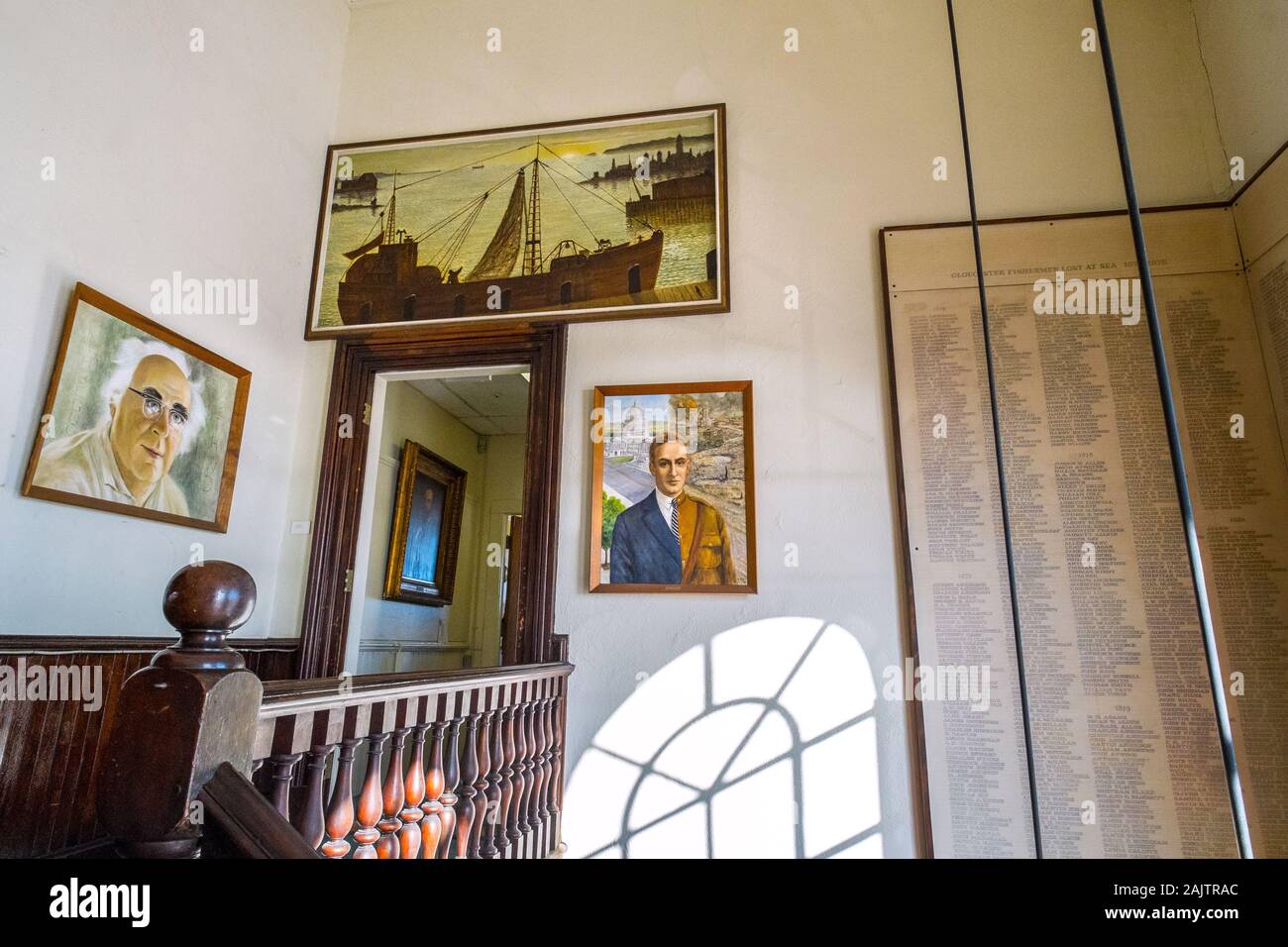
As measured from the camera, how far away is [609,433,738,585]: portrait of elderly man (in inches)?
120

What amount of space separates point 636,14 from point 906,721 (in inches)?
155

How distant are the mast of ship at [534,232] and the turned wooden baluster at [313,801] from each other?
9.29 feet

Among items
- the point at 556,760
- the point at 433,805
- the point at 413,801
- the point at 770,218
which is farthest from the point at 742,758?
the point at 770,218

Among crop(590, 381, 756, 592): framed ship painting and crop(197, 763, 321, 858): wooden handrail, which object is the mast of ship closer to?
crop(590, 381, 756, 592): framed ship painting

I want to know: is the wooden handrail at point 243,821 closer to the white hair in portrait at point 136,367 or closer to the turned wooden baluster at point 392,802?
the turned wooden baluster at point 392,802

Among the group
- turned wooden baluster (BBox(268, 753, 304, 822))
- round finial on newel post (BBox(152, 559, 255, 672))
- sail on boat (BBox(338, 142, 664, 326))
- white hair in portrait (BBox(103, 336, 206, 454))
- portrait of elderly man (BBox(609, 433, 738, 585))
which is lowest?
turned wooden baluster (BBox(268, 753, 304, 822))

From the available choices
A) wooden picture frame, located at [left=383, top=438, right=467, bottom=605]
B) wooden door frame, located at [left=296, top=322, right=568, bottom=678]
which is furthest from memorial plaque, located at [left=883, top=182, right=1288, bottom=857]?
wooden picture frame, located at [left=383, top=438, right=467, bottom=605]

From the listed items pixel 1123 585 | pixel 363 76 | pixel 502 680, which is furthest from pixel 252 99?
pixel 1123 585

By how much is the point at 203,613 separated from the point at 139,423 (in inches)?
90.5

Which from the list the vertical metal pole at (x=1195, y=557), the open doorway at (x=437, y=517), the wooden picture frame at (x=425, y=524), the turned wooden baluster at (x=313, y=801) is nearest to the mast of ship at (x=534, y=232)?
Result: the open doorway at (x=437, y=517)

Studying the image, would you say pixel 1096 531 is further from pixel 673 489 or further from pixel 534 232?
pixel 534 232

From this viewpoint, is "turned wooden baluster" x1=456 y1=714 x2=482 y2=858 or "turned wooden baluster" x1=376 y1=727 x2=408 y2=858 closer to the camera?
"turned wooden baluster" x1=376 y1=727 x2=408 y2=858

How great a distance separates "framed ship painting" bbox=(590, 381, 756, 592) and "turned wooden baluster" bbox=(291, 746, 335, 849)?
1971mm

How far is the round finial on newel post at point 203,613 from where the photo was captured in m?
0.80
